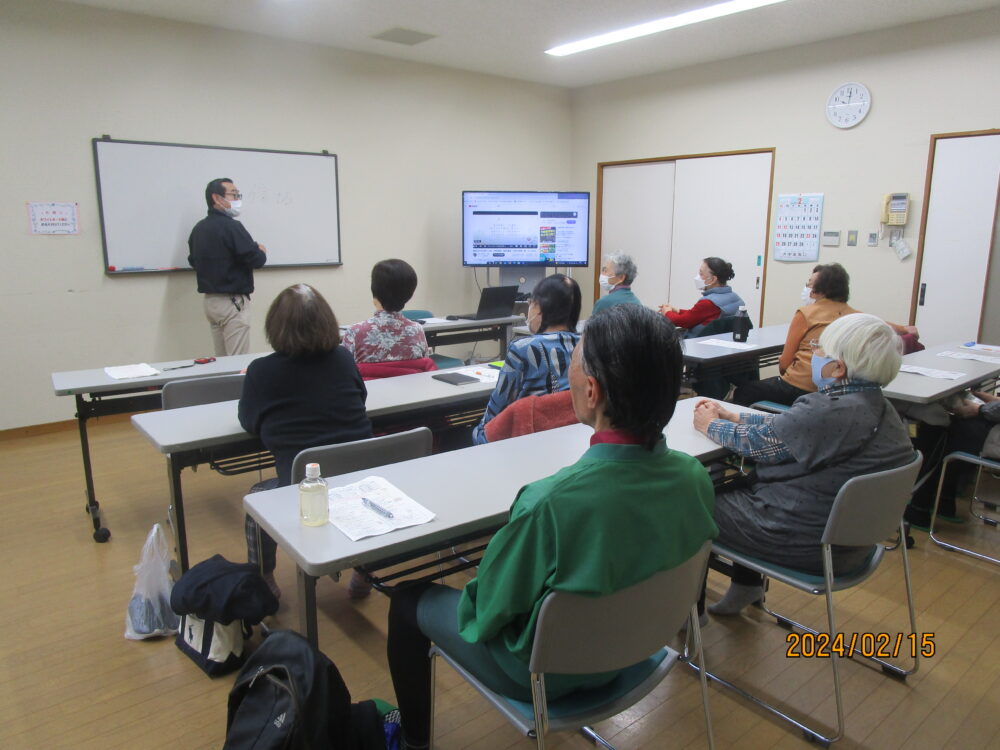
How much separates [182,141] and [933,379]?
4887 mm

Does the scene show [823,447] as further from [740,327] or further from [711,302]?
[711,302]

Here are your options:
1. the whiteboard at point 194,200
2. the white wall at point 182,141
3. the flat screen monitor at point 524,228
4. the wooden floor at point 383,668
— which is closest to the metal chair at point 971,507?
the wooden floor at point 383,668

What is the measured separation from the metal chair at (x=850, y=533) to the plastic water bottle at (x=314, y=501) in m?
1.14

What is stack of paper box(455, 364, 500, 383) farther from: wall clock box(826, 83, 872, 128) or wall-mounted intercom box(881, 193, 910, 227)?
wall clock box(826, 83, 872, 128)

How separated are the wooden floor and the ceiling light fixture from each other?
11.4 ft

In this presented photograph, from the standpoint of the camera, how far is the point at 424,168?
6.28 m

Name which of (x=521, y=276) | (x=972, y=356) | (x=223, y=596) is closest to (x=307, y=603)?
(x=223, y=596)

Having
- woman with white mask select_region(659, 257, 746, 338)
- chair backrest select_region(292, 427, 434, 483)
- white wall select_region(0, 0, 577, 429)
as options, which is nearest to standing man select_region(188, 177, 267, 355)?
white wall select_region(0, 0, 577, 429)

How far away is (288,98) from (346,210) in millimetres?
950

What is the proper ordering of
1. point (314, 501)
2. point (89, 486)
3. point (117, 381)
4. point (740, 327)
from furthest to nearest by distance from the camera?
point (740, 327) < point (89, 486) < point (117, 381) < point (314, 501)

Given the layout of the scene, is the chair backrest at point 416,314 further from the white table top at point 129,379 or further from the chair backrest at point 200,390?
the chair backrest at point 200,390

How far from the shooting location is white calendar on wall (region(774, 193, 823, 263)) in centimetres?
558

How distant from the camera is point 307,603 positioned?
1.55 meters

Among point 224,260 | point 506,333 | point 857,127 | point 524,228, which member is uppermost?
point 857,127
